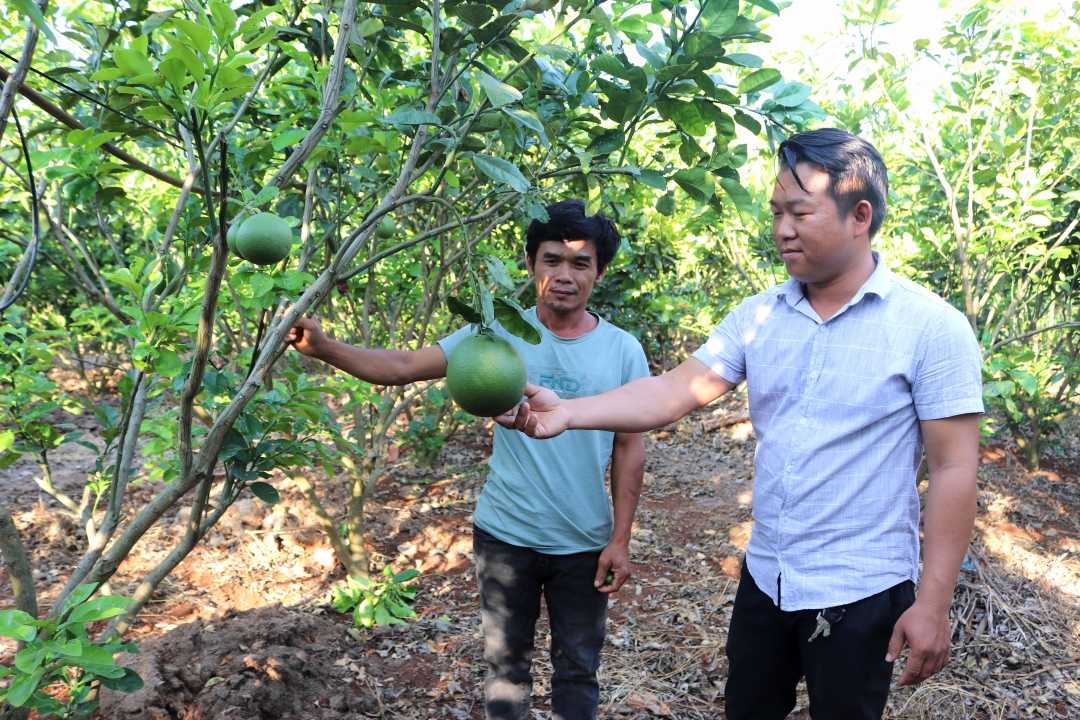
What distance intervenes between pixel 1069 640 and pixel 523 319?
2.96m

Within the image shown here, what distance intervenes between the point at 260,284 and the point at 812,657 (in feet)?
4.32

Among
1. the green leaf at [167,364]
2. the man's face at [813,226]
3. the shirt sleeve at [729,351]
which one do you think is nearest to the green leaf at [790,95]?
the man's face at [813,226]

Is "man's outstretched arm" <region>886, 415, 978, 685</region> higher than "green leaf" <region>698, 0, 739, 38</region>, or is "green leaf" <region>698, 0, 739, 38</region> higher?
"green leaf" <region>698, 0, 739, 38</region>

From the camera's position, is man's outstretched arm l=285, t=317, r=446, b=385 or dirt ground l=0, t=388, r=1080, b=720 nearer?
man's outstretched arm l=285, t=317, r=446, b=385

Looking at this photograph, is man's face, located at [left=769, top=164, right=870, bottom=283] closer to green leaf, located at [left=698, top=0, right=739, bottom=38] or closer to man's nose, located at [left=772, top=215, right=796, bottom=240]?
man's nose, located at [left=772, top=215, right=796, bottom=240]

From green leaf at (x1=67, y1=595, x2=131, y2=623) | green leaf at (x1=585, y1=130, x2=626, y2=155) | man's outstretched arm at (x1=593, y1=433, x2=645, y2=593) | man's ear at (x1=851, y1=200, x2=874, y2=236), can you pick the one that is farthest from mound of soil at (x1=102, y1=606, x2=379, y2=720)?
man's ear at (x1=851, y1=200, x2=874, y2=236)

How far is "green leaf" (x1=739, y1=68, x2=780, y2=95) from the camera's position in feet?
4.75

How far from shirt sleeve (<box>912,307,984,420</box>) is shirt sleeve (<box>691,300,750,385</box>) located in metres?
0.40

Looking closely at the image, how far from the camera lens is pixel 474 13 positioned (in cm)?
124

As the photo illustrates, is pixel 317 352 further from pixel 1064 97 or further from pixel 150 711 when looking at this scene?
pixel 1064 97

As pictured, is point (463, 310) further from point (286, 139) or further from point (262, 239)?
point (286, 139)

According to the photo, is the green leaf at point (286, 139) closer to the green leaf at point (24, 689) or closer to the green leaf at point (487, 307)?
the green leaf at point (487, 307)

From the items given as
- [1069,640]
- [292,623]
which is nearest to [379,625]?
[292,623]

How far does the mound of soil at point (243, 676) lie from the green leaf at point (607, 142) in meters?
1.82
